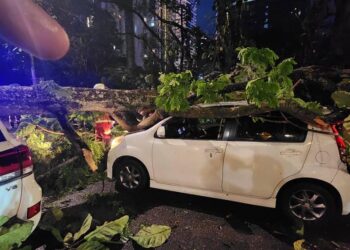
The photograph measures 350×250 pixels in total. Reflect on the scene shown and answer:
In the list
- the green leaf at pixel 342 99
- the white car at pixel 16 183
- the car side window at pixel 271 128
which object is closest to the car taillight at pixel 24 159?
the white car at pixel 16 183

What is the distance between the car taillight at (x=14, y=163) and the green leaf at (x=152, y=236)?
1473 mm

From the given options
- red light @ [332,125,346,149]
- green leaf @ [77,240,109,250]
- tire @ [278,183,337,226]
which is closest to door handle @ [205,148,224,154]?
tire @ [278,183,337,226]

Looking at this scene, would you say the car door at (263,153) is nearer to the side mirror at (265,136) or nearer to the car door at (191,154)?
the side mirror at (265,136)

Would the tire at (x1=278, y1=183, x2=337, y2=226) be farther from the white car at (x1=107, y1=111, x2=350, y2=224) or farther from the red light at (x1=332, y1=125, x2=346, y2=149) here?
the red light at (x1=332, y1=125, x2=346, y2=149)

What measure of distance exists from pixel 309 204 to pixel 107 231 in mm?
2561

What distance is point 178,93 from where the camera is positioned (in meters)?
4.07

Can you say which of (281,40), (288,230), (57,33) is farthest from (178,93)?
(281,40)

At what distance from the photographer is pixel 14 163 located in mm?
2795

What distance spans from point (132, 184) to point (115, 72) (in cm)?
792

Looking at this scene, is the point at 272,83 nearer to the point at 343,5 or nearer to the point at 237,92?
the point at 237,92

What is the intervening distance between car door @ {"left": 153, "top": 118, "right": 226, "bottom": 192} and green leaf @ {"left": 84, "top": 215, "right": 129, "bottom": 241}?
50.5 inches

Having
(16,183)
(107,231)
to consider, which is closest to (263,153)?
(107,231)

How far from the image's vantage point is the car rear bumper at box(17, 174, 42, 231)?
284 cm

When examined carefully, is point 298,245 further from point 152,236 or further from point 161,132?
point 161,132
